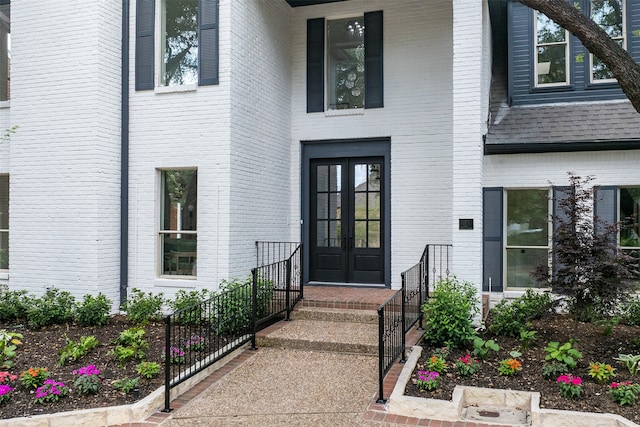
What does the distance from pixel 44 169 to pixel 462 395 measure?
7.43 meters

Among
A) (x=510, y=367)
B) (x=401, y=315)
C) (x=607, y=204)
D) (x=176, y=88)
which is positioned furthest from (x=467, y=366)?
(x=176, y=88)

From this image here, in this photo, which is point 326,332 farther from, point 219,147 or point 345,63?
point 345,63

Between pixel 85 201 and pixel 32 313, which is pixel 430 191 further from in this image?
pixel 32 313

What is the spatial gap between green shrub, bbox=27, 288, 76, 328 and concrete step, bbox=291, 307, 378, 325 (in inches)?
139

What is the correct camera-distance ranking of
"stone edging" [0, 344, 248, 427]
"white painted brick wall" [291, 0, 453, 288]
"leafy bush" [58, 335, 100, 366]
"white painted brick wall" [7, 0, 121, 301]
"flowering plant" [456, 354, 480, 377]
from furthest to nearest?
"white painted brick wall" [291, 0, 453, 288] < "white painted brick wall" [7, 0, 121, 301] < "leafy bush" [58, 335, 100, 366] < "flowering plant" [456, 354, 480, 377] < "stone edging" [0, 344, 248, 427]

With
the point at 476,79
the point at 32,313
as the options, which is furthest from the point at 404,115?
the point at 32,313

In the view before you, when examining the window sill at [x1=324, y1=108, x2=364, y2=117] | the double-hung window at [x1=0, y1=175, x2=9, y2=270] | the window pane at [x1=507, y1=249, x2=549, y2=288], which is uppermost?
the window sill at [x1=324, y1=108, x2=364, y2=117]

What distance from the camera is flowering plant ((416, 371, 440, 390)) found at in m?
5.50

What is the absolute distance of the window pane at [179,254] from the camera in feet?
28.6

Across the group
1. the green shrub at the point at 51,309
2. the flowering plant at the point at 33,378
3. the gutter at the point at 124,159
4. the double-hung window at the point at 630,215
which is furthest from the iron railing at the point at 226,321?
the double-hung window at the point at 630,215

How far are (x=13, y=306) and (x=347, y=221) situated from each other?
19.4 feet

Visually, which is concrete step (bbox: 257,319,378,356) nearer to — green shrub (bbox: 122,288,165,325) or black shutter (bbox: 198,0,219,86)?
green shrub (bbox: 122,288,165,325)

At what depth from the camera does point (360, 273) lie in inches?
400

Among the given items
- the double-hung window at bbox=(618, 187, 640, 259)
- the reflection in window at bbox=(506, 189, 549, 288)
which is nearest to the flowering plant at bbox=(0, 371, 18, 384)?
the reflection in window at bbox=(506, 189, 549, 288)
